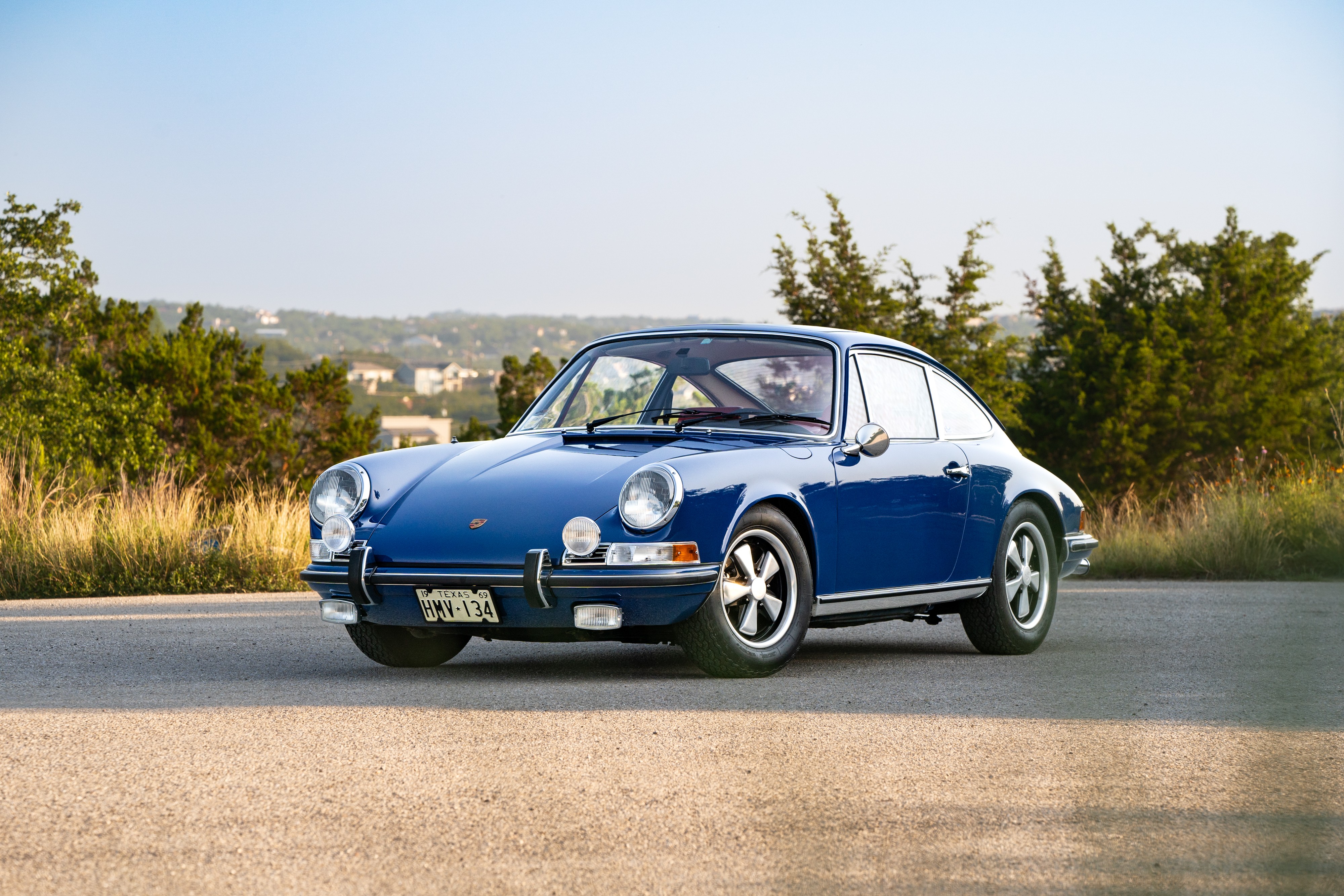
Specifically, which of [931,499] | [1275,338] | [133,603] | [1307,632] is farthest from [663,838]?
[1275,338]

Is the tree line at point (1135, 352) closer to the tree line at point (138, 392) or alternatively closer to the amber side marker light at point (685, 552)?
the tree line at point (138, 392)

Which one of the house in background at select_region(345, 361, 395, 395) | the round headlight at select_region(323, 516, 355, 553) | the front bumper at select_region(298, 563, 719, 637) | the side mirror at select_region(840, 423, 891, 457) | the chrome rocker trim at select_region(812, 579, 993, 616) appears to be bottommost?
the chrome rocker trim at select_region(812, 579, 993, 616)

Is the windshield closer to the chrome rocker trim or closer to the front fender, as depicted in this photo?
the front fender

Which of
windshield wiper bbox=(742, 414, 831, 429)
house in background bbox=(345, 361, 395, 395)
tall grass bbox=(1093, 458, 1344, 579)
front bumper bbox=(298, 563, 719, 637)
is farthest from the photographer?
house in background bbox=(345, 361, 395, 395)

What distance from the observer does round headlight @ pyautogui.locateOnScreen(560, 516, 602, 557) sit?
607 cm

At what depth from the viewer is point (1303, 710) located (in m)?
5.82

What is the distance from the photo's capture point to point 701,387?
7.48m

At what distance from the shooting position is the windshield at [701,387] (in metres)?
7.23

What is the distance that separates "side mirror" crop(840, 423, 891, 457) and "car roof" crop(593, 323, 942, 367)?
562 millimetres

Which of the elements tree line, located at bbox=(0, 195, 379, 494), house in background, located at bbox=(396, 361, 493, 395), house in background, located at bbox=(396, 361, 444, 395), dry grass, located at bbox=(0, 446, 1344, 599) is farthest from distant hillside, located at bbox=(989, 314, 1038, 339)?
house in background, located at bbox=(396, 361, 444, 395)

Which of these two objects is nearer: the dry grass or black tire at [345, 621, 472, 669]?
black tire at [345, 621, 472, 669]

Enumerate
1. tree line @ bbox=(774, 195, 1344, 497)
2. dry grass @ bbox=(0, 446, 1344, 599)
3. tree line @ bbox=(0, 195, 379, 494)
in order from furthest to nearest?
tree line @ bbox=(774, 195, 1344, 497) → tree line @ bbox=(0, 195, 379, 494) → dry grass @ bbox=(0, 446, 1344, 599)

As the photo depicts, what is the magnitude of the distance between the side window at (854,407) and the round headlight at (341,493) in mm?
2203

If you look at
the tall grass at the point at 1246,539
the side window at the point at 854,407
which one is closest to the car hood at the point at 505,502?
the side window at the point at 854,407
